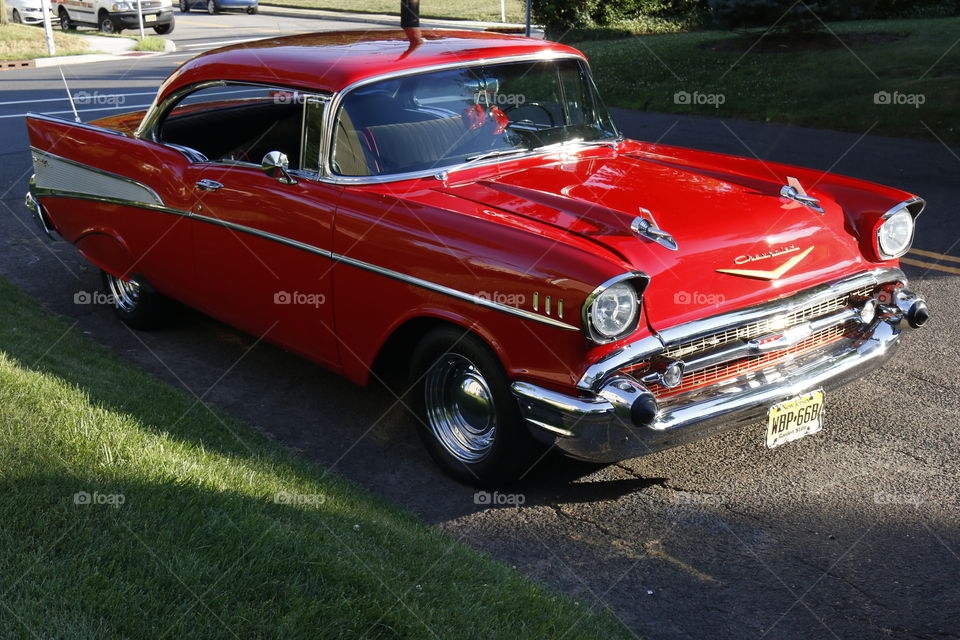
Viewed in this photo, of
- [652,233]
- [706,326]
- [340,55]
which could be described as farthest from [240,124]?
[706,326]

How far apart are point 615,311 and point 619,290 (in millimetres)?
81

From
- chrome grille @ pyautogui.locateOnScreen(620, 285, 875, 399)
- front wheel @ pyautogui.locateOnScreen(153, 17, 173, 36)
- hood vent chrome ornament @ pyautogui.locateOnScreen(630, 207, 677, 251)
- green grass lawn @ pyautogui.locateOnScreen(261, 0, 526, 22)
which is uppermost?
green grass lawn @ pyautogui.locateOnScreen(261, 0, 526, 22)

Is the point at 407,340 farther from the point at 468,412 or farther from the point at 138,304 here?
the point at 138,304

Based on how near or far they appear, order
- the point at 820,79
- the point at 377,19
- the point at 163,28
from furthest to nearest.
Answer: the point at 377,19 < the point at 163,28 < the point at 820,79

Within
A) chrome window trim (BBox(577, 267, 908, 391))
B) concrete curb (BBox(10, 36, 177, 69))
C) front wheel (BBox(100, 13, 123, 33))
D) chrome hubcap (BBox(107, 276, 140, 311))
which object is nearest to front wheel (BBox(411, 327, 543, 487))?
chrome window trim (BBox(577, 267, 908, 391))

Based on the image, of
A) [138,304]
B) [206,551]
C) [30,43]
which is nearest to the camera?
[206,551]

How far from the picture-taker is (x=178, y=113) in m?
5.84

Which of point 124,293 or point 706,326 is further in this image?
point 124,293

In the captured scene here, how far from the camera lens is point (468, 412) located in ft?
14.1

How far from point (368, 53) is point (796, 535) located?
9.98 feet

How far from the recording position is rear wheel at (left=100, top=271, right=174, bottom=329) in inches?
238

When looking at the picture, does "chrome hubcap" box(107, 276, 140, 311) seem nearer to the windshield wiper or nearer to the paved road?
the paved road

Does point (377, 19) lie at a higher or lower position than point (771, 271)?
higher

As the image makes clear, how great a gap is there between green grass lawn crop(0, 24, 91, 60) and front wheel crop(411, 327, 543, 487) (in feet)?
71.3
